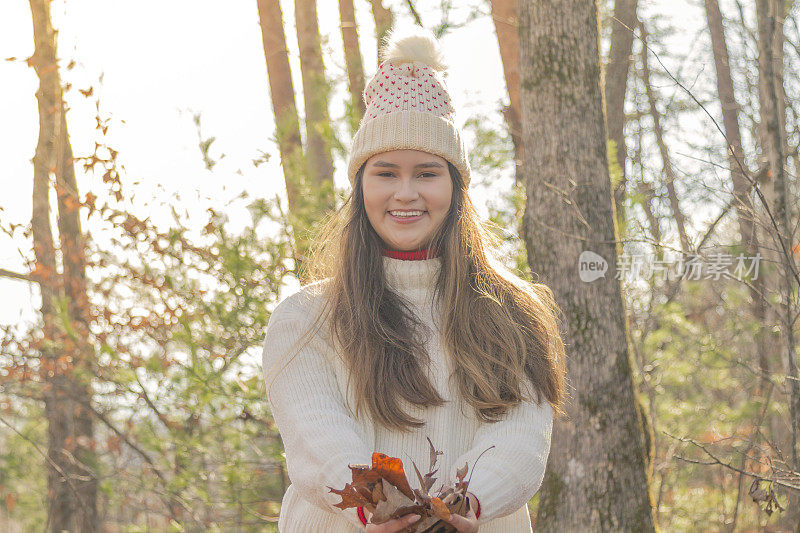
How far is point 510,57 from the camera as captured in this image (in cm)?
587

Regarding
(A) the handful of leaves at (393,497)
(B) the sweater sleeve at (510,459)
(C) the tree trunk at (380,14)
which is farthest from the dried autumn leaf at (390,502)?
(C) the tree trunk at (380,14)

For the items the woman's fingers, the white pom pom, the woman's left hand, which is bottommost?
the woman's left hand

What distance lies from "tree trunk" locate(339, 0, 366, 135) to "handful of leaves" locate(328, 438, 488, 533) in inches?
87.4

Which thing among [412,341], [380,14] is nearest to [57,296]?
[380,14]

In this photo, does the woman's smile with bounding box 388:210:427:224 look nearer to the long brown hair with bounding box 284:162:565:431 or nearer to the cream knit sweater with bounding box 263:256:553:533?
the long brown hair with bounding box 284:162:565:431

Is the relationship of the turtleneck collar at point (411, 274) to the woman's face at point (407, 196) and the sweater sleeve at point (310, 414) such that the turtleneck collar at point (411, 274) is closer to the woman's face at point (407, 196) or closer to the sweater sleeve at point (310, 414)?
the woman's face at point (407, 196)

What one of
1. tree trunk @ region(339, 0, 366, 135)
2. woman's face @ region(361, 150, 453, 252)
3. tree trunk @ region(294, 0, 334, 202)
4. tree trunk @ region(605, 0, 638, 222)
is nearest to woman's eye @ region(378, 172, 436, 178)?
woman's face @ region(361, 150, 453, 252)

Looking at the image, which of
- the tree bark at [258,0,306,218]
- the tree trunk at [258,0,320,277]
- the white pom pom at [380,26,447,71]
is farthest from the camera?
the tree bark at [258,0,306,218]

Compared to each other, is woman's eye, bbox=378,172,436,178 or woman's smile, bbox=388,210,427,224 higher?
woman's eye, bbox=378,172,436,178

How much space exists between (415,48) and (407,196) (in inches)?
19.1

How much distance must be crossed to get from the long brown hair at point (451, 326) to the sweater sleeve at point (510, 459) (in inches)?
1.5

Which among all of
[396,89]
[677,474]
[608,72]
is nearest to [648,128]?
[608,72]

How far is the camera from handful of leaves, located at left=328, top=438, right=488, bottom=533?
161 cm

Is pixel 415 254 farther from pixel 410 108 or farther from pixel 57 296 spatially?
pixel 57 296
